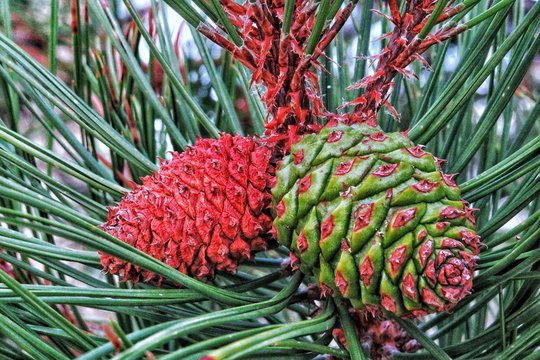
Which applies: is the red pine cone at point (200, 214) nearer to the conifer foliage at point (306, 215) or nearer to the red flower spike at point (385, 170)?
the conifer foliage at point (306, 215)

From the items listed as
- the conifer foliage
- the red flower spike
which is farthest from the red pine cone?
the red flower spike

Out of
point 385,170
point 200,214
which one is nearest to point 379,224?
point 385,170

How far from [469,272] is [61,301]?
294mm

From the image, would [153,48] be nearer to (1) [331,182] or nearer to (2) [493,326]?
(1) [331,182]

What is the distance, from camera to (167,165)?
24.2 inches

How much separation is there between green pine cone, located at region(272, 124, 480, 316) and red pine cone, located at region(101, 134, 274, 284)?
0.04 m

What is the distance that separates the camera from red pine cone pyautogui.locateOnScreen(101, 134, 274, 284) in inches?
22.7

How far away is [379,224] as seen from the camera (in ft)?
1.72

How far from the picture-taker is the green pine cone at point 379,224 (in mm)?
519

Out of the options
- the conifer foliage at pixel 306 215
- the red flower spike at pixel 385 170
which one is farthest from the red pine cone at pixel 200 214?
the red flower spike at pixel 385 170

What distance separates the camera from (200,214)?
0.58m

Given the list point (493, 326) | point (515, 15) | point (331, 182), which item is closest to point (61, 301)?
point (331, 182)

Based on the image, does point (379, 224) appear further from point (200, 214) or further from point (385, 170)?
point (200, 214)

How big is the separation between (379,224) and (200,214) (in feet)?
0.49
